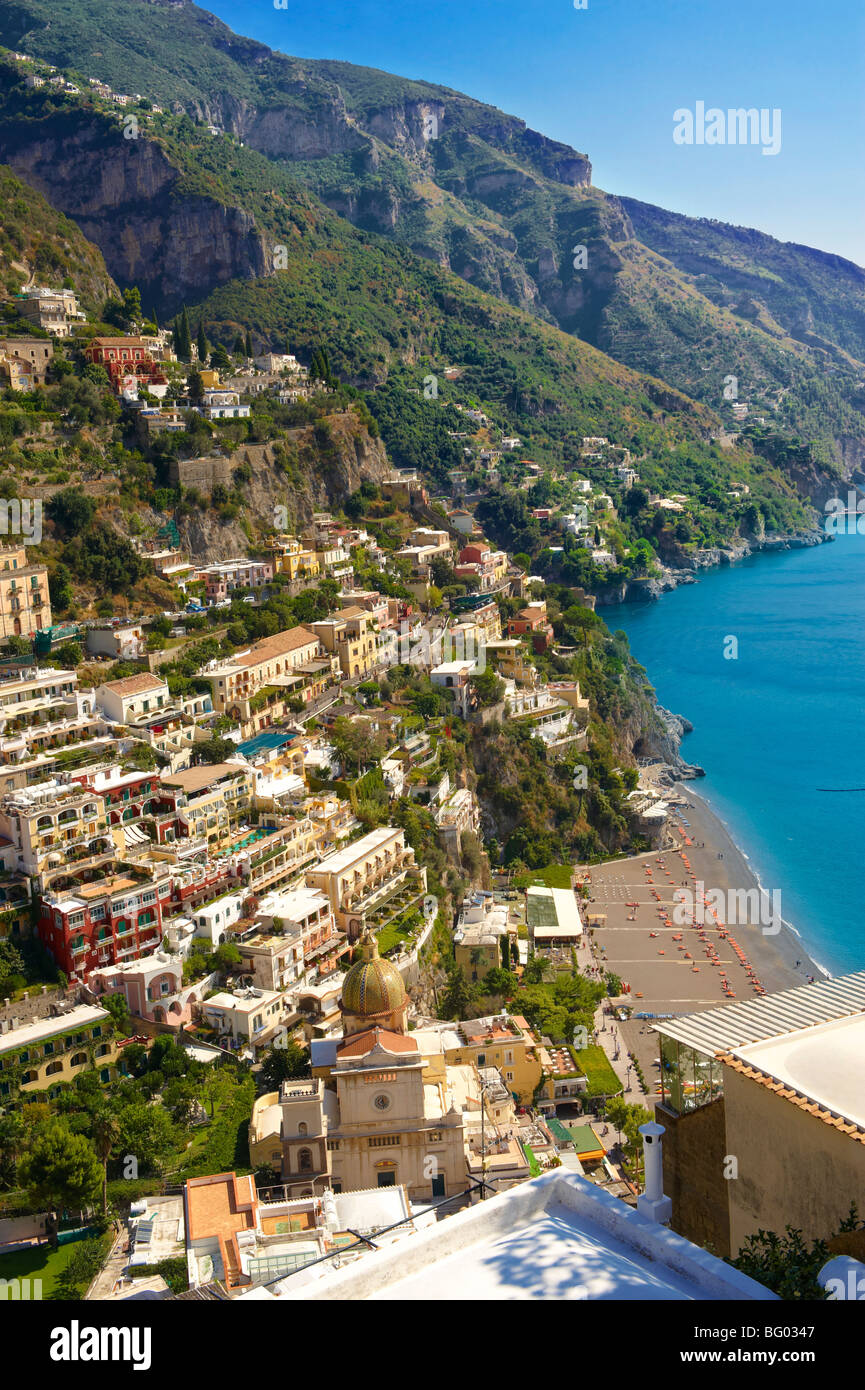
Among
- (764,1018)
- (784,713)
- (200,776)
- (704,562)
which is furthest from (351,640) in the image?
(704,562)

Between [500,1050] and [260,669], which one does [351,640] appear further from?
[500,1050]

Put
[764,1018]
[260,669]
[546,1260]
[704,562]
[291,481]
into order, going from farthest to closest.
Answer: [704,562] < [291,481] < [260,669] < [764,1018] < [546,1260]

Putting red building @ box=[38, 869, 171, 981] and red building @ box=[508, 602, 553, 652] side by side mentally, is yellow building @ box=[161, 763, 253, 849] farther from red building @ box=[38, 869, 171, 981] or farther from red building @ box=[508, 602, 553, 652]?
red building @ box=[508, 602, 553, 652]

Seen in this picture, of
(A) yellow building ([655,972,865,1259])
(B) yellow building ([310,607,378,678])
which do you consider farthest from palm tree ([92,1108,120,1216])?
(B) yellow building ([310,607,378,678])

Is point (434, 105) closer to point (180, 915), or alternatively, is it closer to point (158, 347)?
point (158, 347)
